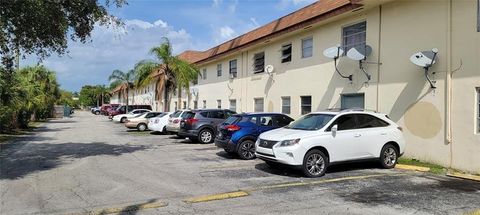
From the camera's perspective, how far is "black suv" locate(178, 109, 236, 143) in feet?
61.5

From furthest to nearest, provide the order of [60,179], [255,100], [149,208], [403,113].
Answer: [255,100]
[403,113]
[60,179]
[149,208]

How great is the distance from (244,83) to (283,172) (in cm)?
1373

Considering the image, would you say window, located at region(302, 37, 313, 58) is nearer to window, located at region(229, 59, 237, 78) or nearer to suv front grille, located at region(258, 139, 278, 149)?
suv front grille, located at region(258, 139, 278, 149)

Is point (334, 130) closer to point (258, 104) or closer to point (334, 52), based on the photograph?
point (334, 52)

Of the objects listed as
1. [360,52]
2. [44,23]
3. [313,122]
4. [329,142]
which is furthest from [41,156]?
[360,52]

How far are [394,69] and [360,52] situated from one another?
1.38 meters

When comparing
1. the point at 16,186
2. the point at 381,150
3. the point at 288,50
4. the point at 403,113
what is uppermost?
the point at 288,50

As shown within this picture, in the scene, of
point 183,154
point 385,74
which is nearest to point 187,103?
point 183,154

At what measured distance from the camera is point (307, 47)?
18188 mm

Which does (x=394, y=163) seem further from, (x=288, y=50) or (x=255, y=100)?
(x=255, y=100)

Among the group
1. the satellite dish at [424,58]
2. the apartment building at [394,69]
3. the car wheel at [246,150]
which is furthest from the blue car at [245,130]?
the satellite dish at [424,58]

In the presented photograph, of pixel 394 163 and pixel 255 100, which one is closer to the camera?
pixel 394 163

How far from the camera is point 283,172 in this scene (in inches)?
439

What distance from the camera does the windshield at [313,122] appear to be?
36.2 ft
